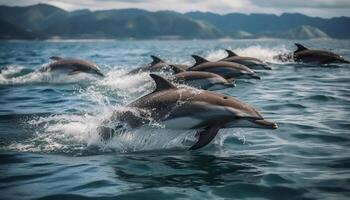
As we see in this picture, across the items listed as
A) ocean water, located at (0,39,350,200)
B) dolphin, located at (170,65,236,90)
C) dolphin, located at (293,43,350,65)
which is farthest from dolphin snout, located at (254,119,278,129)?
dolphin, located at (293,43,350,65)

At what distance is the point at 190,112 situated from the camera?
8.32m

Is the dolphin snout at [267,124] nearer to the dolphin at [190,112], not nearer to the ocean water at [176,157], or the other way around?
the dolphin at [190,112]

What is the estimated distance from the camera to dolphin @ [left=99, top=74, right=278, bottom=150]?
26.8ft

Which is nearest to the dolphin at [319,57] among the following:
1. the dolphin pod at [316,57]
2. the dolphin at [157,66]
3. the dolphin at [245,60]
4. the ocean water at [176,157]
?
the dolphin pod at [316,57]

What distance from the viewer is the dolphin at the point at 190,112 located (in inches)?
321

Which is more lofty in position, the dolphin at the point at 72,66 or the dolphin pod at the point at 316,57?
the dolphin pod at the point at 316,57

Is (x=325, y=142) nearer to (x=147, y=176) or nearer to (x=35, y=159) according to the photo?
(x=147, y=176)

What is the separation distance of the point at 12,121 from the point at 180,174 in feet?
20.2

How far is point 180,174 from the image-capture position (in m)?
6.86

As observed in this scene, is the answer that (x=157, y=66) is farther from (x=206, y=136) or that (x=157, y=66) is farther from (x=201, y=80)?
(x=206, y=136)

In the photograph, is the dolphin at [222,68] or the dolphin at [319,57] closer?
the dolphin at [222,68]

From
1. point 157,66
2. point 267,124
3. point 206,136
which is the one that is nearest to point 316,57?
point 157,66

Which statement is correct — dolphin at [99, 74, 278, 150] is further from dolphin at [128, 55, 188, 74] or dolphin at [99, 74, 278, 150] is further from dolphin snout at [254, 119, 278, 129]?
dolphin at [128, 55, 188, 74]

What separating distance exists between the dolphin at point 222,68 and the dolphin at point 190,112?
727 cm
